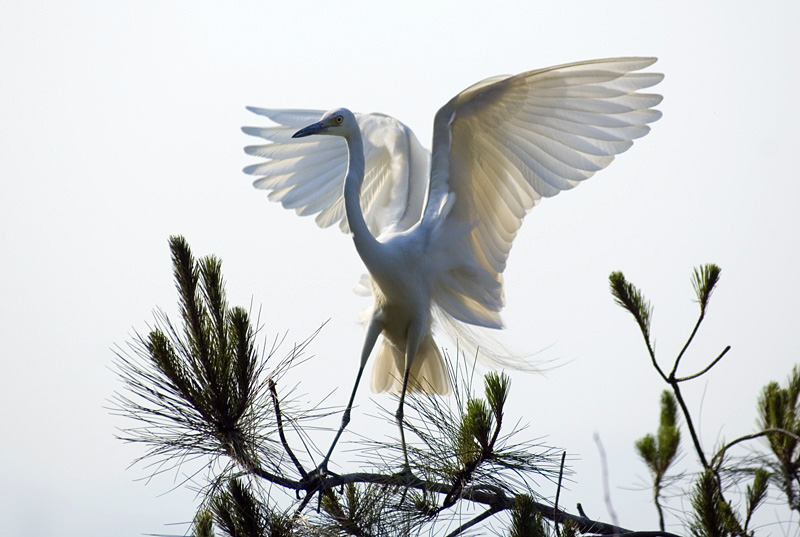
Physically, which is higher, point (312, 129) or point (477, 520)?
point (312, 129)

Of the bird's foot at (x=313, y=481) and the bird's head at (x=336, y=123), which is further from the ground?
the bird's head at (x=336, y=123)

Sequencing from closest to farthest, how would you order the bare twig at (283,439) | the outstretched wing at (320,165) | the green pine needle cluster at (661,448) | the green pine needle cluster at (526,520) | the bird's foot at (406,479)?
the green pine needle cluster at (526,520), the bare twig at (283,439), the bird's foot at (406,479), the green pine needle cluster at (661,448), the outstretched wing at (320,165)

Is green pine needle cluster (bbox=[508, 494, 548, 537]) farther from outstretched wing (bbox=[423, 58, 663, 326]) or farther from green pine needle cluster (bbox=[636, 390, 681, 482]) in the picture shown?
outstretched wing (bbox=[423, 58, 663, 326])

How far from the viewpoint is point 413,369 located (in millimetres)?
3830

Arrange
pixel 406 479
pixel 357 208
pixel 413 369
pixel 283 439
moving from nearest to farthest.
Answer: pixel 283 439 → pixel 406 479 → pixel 357 208 → pixel 413 369

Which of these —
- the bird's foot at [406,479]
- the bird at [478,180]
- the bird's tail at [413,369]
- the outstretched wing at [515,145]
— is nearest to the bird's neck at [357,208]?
the bird at [478,180]

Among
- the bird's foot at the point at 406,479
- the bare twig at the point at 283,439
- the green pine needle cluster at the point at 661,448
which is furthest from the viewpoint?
the green pine needle cluster at the point at 661,448

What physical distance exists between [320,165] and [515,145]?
129 centimetres

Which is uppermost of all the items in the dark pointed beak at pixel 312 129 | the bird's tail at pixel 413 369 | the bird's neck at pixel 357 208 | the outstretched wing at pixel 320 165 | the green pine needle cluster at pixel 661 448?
the outstretched wing at pixel 320 165

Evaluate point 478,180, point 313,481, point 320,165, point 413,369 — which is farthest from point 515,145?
point 313,481

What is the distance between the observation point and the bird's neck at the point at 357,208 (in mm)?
3184

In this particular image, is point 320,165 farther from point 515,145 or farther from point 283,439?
point 283,439

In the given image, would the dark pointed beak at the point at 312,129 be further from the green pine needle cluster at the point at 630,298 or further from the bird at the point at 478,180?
the green pine needle cluster at the point at 630,298

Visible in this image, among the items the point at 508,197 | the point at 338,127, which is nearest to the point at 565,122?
the point at 508,197
